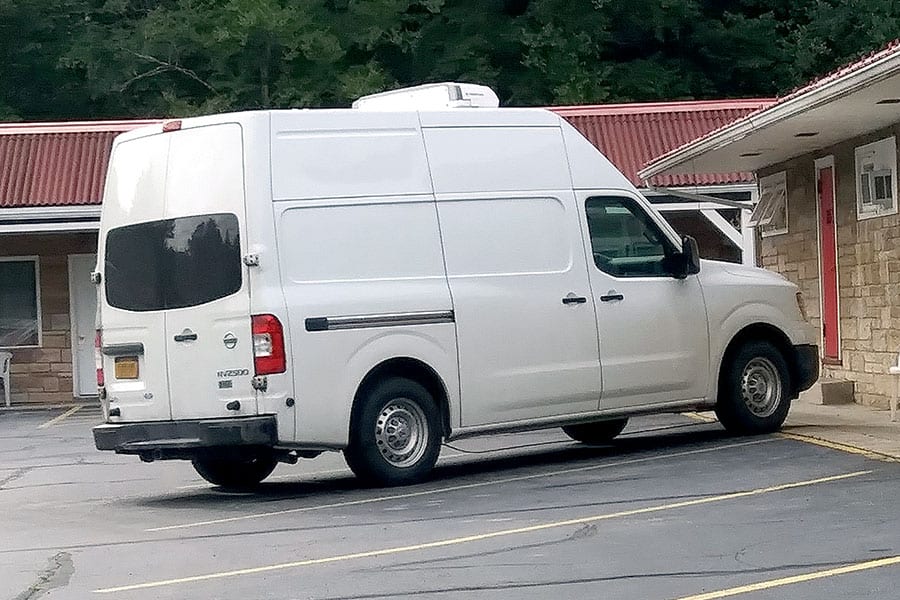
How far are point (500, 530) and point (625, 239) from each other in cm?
417

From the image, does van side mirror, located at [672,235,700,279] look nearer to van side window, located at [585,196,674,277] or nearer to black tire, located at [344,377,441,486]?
van side window, located at [585,196,674,277]

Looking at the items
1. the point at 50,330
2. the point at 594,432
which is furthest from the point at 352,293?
the point at 50,330

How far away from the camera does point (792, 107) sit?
13.5 metres

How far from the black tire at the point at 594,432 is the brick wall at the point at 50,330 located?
12648mm

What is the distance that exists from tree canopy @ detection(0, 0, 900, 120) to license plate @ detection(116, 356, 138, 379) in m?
23.5

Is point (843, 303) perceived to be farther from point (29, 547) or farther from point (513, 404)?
point (29, 547)

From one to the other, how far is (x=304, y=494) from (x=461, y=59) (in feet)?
84.8

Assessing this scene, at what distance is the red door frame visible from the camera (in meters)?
17.2

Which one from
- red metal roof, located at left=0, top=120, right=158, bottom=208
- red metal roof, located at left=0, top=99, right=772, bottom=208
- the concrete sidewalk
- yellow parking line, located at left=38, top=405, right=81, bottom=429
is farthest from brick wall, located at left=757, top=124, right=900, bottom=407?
red metal roof, located at left=0, top=120, right=158, bottom=208

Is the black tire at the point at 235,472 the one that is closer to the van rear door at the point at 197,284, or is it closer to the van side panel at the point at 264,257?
the van rear door at the point at 197,284

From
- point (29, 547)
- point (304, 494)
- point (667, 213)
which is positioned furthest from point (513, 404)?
point (667, 213)

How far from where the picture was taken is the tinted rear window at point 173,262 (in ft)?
36.4

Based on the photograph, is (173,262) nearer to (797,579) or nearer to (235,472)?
(235,472)

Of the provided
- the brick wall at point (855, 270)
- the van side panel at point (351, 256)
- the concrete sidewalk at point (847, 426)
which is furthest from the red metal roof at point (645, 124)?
the van side panel at point (351, 256)
